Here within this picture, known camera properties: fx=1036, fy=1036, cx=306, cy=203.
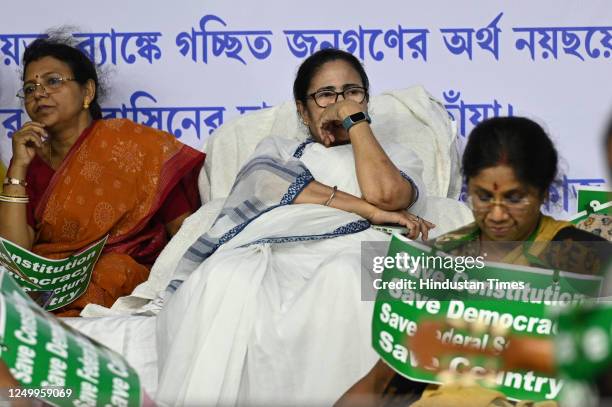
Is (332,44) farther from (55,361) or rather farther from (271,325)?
(55,361)

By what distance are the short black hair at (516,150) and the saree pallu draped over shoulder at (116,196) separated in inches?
62.7

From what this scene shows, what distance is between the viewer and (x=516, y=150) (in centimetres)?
226

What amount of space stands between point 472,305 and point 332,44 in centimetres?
216

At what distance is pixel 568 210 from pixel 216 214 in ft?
4.53

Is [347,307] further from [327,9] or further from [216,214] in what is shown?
[327,9]

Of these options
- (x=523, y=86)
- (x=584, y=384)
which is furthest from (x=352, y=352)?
(x=523, y=86)

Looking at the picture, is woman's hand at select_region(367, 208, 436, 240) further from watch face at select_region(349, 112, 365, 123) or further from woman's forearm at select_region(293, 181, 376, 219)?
watch face at select_region(349, 112, 365, 123)

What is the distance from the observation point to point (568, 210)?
3.95m

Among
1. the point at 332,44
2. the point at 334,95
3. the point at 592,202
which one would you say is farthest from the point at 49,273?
the point at 592,202

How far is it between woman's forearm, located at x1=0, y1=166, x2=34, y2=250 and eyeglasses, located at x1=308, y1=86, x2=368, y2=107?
1036 mm

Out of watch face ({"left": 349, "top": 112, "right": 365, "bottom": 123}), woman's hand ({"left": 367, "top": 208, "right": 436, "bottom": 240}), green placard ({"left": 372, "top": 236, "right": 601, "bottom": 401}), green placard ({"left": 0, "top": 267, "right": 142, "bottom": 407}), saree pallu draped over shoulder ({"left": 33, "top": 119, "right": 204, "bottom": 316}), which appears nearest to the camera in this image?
green placard ({"left": 0, "top": 267, "right": 142, "bottom": 407})

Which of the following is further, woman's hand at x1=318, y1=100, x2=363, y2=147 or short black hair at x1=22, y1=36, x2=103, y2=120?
short black hair at x1=22, y1=36, x2=103, y2=120

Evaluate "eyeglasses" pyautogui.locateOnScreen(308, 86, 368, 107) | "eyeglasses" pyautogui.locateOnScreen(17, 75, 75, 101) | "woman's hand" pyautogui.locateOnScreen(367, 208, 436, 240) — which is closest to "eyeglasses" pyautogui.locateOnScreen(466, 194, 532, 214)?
"woman's hand" pyautogui.locateOnScreen(367, 208, 436, 240)

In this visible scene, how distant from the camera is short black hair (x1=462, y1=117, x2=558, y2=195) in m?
2.25
